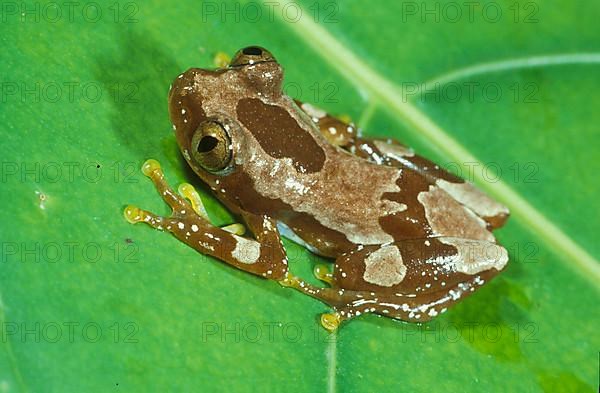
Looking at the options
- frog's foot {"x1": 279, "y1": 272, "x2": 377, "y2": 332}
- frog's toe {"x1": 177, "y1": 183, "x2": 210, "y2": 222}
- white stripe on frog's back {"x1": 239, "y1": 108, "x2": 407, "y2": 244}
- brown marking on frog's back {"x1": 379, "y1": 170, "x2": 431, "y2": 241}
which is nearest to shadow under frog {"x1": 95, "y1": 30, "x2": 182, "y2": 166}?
frog's toe {"x1": 177, "y1": 183, "x2": 210, "y2": 222}

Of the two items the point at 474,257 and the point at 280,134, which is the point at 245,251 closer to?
the point at 280,134

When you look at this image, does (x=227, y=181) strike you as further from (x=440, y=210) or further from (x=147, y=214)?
(x=440, y=210)

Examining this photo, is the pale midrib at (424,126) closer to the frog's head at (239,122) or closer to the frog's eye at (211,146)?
the frog's head at (239,122)

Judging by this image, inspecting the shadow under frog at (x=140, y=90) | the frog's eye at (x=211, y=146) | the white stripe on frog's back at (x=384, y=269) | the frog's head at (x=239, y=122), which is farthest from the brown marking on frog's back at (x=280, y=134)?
the white stripe on frog's back at (x=384, y=269)

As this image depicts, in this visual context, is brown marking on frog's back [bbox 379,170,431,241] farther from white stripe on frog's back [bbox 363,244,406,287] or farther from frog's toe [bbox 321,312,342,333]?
frog's toe [bbox 321,312,342,333]

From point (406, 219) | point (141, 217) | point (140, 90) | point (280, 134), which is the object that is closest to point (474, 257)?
→ point (406, 219)

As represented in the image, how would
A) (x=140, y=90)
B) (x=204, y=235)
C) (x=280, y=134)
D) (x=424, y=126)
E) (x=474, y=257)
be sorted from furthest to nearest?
(x=424, y=126) → (x=474, y=257) → (x=280, y=134) → (x=140, y=90) → (x=204, y=235)

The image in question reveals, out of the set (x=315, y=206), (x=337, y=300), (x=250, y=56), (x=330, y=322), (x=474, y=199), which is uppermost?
(x=250, y=56)
